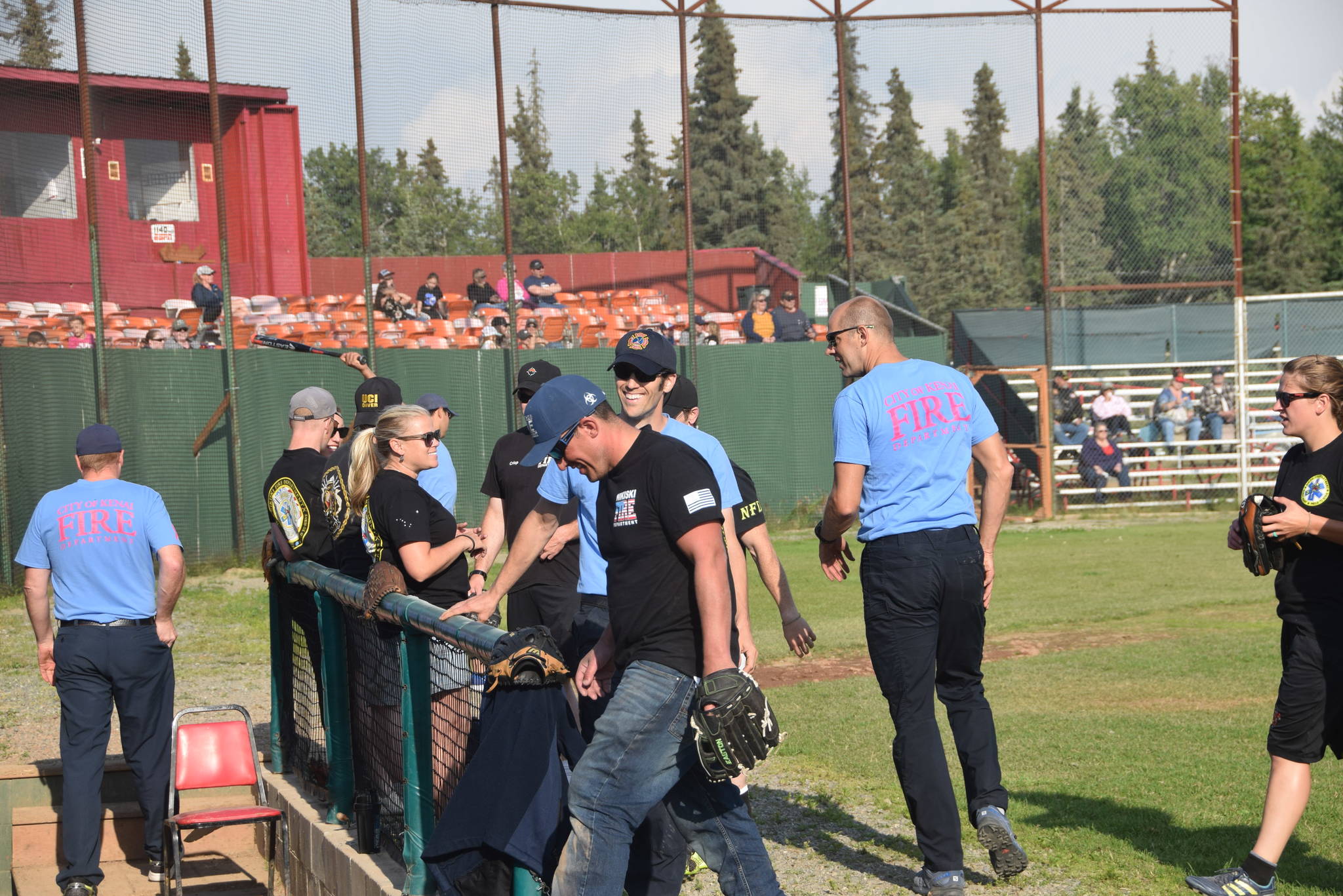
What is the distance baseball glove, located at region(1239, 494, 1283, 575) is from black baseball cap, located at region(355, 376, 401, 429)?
163 inches

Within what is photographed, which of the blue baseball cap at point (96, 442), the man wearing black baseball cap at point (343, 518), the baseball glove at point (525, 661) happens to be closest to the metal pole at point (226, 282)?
the blue baseball cap at point (96, 442)

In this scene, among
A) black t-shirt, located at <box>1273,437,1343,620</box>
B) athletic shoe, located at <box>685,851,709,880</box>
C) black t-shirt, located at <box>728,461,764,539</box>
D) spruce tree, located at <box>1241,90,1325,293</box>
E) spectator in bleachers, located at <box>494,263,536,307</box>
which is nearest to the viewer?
black t-shirt, located at <box>1273,437,1343,620</box>

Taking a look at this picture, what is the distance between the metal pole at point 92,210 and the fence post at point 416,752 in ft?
41.3

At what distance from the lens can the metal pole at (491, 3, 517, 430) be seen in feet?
65.0

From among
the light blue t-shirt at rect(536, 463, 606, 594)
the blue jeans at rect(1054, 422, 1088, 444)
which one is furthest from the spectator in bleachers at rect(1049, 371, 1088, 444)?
the light blue t-shirt at rect(536, 463, 606, 594)

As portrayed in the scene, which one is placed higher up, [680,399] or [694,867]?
[680,399]

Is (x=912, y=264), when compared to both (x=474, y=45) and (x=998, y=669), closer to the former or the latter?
(x=474, y=45)

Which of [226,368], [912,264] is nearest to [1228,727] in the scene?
[226,368]

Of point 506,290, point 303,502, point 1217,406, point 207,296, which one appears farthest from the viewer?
point 1217,406

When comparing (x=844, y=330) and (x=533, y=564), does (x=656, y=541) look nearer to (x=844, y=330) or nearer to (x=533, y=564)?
(x=844, y=330)

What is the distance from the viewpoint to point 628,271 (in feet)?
73.5

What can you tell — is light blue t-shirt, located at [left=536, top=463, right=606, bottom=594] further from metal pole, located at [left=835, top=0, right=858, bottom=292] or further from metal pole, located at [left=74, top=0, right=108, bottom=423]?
metal pole, located at [left=835, top=0, right=858, bottom=292]

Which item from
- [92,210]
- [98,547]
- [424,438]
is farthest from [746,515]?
[92,210]

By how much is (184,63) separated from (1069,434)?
50.9 ft
